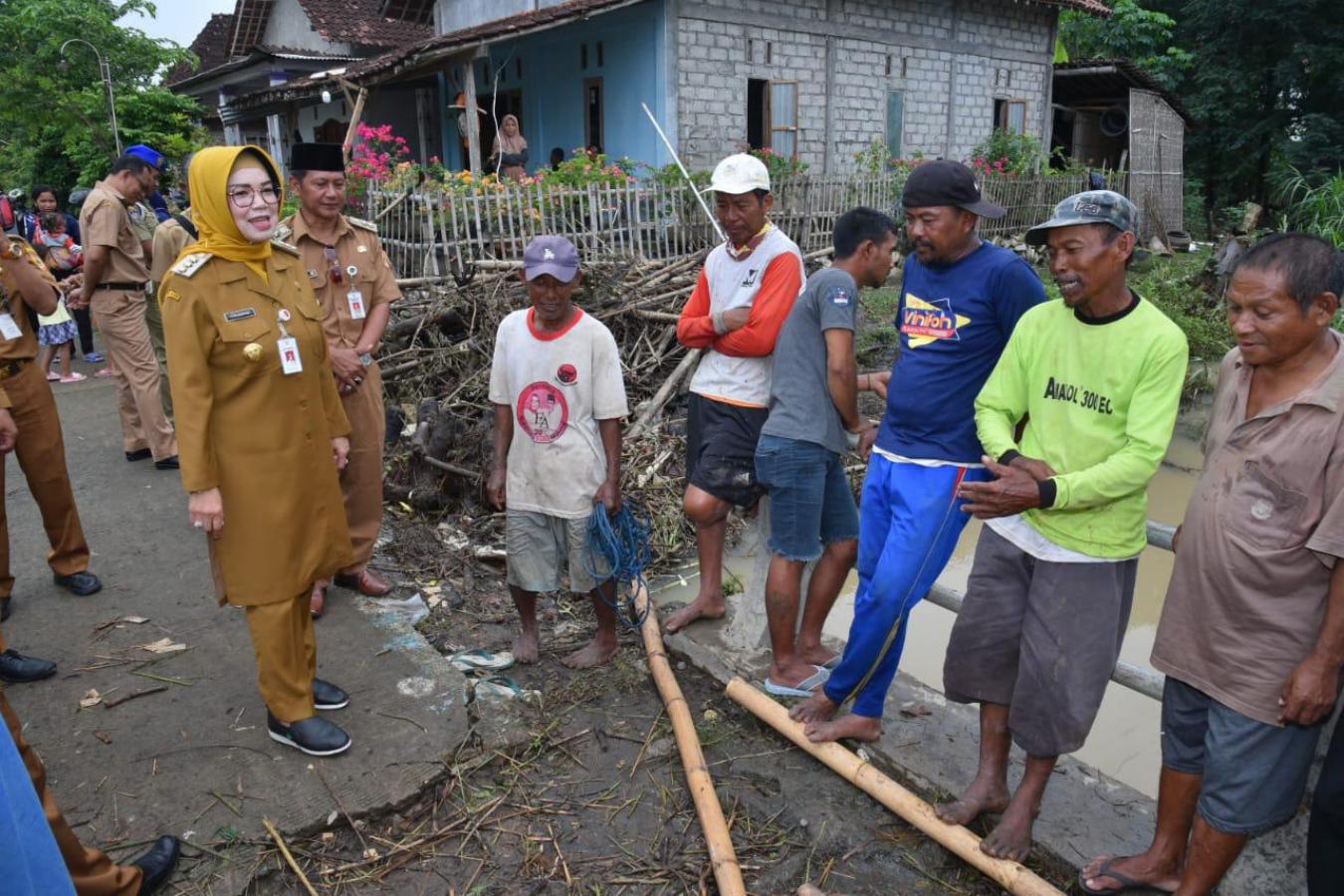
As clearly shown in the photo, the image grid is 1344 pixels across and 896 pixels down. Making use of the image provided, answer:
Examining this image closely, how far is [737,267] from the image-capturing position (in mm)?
3857

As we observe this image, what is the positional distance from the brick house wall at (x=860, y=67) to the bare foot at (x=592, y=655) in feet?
37.2

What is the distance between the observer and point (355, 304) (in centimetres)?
447

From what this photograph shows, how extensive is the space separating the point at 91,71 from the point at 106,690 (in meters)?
23.2

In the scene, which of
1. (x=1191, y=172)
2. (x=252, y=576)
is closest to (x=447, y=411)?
(x=252, y=576)

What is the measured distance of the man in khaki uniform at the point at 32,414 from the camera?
158 inches

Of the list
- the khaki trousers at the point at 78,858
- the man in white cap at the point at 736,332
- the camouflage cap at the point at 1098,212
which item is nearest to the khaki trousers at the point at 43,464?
the khaki trousers at the point at 78,858

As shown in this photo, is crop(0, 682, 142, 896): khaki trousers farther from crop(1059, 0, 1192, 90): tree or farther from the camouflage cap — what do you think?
crop(1059, 0, 1192, 90): tree

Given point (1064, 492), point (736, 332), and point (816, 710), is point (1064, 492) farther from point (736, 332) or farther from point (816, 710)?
point (736, 332)

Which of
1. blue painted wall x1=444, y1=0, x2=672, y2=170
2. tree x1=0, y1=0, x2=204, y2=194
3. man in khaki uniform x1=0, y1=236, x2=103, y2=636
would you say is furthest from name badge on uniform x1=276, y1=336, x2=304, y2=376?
tree x1=0, y1=0, x2=204, y2=194

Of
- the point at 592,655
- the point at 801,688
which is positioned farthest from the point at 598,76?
the point at 801,688

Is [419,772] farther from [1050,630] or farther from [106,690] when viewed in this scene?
[1050,630]

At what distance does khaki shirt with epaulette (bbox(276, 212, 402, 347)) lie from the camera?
432 centimetres

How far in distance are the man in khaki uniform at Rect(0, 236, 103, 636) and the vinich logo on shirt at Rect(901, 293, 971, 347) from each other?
3627 millimetres

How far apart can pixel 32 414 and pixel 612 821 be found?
3.30m
